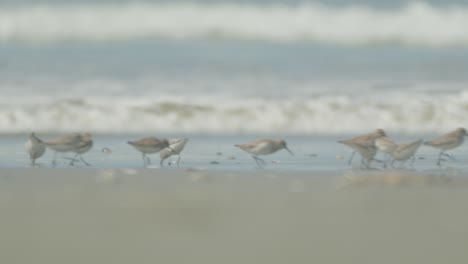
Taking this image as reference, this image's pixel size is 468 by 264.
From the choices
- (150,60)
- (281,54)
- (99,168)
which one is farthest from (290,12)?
(99,168)

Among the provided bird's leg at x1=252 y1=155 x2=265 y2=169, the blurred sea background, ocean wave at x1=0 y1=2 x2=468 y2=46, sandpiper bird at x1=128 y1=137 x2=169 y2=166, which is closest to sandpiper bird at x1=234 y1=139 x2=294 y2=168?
bird's leg at x1=252 y1=155 x2=265 y2=169

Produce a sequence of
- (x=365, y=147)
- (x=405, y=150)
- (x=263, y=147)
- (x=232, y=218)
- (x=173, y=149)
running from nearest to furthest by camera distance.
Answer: (x=232, y=218) < (x=405, y=150) < (x=365, y=147) < (x=263, y=147) < (x=173, y=149)

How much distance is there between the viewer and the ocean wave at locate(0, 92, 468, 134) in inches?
461

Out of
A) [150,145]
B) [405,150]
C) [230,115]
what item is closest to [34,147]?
[150,145]

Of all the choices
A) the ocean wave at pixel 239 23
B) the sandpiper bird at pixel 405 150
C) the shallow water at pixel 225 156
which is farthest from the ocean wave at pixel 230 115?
the ocean wave at pixel 239 23

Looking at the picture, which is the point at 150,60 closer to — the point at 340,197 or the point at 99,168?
the point at 99,168

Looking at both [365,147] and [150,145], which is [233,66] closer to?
[150,145]

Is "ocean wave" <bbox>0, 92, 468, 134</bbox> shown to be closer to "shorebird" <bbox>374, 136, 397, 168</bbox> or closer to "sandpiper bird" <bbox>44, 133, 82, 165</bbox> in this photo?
"sandpiper bird" <bbox>44, 133, 82, 165</bbox>

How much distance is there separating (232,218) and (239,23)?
16.0 metres

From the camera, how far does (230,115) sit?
39.7 feet

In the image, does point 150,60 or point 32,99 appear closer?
point 32,99

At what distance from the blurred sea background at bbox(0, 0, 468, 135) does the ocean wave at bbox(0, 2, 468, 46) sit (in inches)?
1.6

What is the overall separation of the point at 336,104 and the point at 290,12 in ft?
34.6

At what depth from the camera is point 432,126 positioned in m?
11.8
